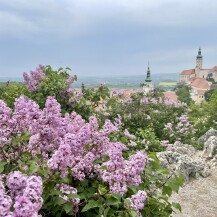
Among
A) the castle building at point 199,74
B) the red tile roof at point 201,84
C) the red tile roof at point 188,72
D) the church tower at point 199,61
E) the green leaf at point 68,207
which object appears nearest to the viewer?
the green leaf at point 68,207

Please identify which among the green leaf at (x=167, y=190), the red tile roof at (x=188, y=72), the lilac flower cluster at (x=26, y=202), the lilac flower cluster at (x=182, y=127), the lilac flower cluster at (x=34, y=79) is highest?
the red tile roof at (x=188, y=72)

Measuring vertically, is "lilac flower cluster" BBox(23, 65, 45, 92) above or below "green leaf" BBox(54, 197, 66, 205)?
above

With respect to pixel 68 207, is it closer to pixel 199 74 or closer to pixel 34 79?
pixel 34 79

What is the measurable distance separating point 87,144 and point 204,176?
8360mm

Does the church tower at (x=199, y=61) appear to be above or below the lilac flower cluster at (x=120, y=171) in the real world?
above

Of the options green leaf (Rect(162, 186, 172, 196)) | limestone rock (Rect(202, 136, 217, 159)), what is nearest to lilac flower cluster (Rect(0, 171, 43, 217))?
green leaf (Rect(162, 186, 172, 196))

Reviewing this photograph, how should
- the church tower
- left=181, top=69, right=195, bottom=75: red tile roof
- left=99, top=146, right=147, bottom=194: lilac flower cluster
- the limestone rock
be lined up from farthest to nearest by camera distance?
1. left=181, top=69, right=195, bottom=75: red tile roof
2. the church tower
3. the limestone rock
4. left=99, top=146, right=147, bottom=194: lilac flower cluster

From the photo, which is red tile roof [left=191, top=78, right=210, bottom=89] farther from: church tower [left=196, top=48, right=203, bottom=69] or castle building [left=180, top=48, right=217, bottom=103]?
church tower [left=196, top=48, right=203, bottom=69]

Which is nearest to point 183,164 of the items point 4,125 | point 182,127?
point 182,127

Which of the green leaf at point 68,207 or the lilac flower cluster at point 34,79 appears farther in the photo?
the lilac flower cluster at point 34,79

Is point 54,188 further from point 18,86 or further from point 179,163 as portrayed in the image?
point 179,163

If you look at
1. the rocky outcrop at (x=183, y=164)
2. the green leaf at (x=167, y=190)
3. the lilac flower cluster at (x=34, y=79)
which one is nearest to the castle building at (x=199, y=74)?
the rocky outcrop at (x=183, y=164)

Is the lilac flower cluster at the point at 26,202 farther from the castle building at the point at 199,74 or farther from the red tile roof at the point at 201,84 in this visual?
the castle building at the point at 199,74

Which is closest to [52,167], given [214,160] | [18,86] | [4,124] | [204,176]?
[4,124]
